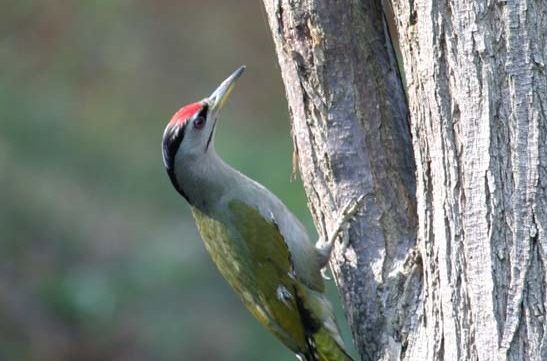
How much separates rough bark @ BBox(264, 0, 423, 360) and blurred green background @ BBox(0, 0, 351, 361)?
424 centimetres

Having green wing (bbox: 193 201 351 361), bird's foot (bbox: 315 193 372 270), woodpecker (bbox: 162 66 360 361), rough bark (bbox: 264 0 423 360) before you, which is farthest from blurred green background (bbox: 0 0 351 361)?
rough bark (bbox: 264 0 423 360)

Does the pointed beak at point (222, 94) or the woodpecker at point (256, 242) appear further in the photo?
the pointed beak at point (222, 94)

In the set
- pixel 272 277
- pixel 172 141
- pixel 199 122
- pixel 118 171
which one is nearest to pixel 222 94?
pixel 199 122

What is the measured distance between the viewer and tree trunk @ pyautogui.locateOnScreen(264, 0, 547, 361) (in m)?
3.95

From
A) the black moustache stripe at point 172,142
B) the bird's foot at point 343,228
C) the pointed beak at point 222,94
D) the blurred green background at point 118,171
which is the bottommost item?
the blurred green background at point 118,171

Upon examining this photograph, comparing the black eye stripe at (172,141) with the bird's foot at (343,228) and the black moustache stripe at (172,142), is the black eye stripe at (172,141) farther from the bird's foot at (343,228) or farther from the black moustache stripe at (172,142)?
the bird's foot at (343,228)

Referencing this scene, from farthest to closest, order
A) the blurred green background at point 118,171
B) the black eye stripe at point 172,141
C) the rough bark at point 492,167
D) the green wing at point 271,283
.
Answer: the blurred green background at point 118,171, the black eye stripe at point 172,141, the green wing at point 271,283, the rough bark at point 492,167

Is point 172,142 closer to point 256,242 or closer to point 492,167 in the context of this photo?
point 256,242

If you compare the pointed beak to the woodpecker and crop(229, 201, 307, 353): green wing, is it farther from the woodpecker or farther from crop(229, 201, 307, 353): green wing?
crop(229, 201, 307, 353): green wing

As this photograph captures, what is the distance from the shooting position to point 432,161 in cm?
417

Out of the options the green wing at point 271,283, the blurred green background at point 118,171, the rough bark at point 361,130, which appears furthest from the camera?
the blurred green background at point 118,171

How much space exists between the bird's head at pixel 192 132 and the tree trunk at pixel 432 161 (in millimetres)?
664

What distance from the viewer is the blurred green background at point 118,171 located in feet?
33.0

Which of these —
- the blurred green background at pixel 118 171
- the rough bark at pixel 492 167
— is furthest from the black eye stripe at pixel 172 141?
the blurred green background at pixel 118 171
